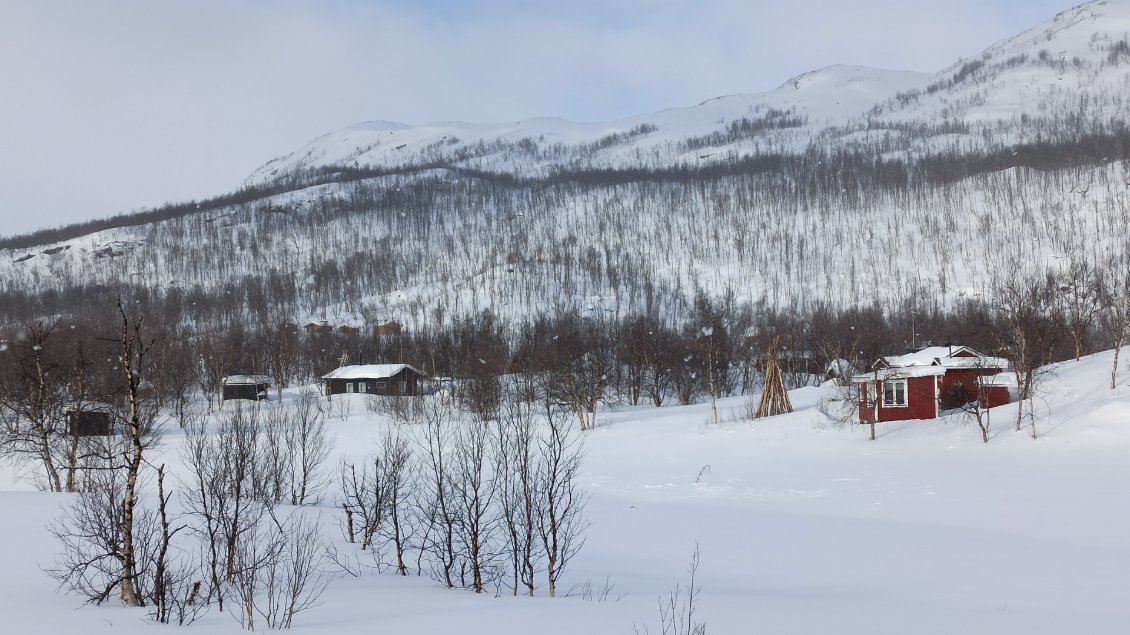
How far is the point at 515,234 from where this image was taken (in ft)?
544

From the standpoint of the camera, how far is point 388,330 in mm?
112312

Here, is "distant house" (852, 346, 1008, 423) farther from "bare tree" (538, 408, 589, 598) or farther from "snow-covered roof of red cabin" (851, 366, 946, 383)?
"bare tree" (538, 408, 589, 598)

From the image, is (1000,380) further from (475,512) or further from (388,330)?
(388,330)

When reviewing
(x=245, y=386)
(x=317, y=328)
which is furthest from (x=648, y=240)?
(x=245, y=386)

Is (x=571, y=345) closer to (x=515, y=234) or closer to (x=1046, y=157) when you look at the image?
(x=515, y=234)

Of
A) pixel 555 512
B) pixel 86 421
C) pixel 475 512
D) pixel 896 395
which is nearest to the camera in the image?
pixel 475 512

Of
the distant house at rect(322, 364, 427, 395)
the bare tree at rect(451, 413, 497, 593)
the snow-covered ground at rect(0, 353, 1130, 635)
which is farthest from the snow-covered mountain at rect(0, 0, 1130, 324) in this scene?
the bare tree at rect(451, 413, 497, 593)

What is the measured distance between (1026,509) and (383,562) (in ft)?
70.4

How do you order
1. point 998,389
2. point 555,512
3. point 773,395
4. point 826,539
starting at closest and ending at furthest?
point 555,512, point 826,539, point 998,389, point 773,395

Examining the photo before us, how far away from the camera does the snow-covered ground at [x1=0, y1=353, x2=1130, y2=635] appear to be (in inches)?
542

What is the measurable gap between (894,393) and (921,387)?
148 cm

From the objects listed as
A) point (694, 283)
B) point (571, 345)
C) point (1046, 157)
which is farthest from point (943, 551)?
point (1046, 157)

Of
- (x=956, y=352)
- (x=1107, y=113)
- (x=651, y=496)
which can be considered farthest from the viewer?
(x=1107, y=113)

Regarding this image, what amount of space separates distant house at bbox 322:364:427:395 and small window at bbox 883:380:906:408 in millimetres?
46846
